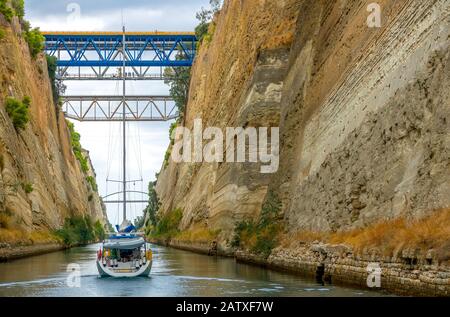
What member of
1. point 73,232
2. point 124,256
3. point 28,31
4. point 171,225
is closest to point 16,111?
point 28,31

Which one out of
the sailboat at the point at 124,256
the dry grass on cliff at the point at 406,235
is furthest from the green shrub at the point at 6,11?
the dry grass on cliff at the point at 406,235

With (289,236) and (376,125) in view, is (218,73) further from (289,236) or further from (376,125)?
(376,125)

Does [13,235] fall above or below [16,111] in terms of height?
below

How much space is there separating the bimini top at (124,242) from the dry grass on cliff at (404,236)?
24.5 feet

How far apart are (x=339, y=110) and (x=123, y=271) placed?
9058 millimetres

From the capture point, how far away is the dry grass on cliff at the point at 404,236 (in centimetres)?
1424

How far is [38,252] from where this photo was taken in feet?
139

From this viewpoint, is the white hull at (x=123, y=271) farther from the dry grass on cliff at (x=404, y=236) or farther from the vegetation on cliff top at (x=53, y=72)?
the vegetation on cliff top at (x=53, y=72)

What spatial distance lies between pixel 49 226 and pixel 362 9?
33.9 metres

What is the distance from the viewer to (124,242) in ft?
85.4

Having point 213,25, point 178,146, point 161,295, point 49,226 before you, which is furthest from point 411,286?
point 178,146

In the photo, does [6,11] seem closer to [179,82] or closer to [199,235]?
[199,235]

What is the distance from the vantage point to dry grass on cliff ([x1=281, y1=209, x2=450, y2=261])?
14242 millimetres

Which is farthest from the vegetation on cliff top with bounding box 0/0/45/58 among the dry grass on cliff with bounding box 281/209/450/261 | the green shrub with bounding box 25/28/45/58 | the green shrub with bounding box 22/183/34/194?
the dry grass on cliff with bounding box 281/209/450/261
